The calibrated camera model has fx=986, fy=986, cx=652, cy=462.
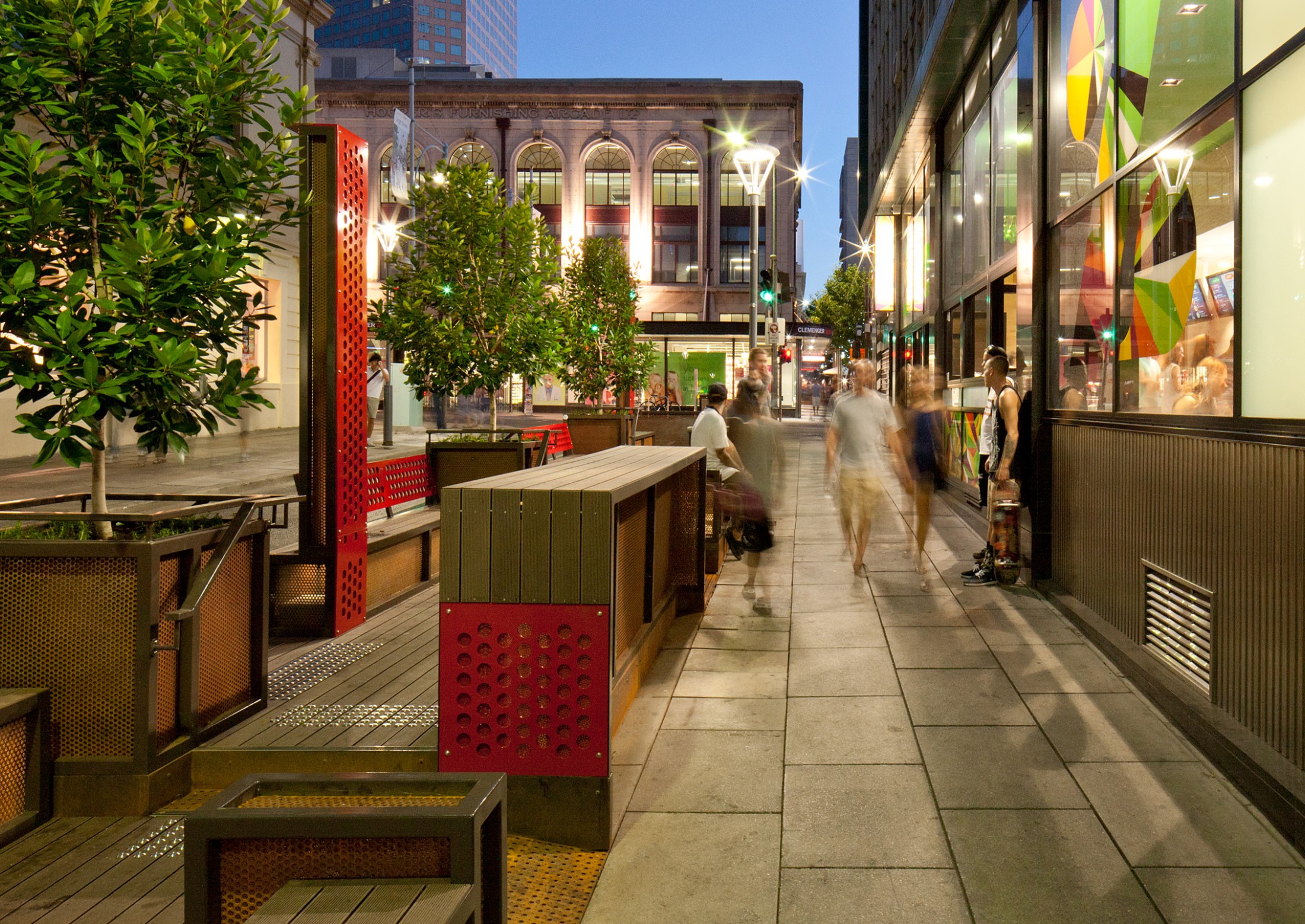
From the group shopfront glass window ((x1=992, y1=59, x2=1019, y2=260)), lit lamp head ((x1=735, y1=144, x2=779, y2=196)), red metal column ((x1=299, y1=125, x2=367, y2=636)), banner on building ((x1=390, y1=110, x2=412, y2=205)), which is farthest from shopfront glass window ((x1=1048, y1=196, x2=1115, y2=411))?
banner on building ((x1=390, y1=110, x2=412, y2=205))

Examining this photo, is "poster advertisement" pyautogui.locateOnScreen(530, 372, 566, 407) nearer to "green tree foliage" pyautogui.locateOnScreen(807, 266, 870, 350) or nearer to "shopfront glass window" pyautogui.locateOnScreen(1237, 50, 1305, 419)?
"green tree foliage" pyautogui.locateOnScreen(807, 266, 870, 350)

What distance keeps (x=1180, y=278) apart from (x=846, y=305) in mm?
55135

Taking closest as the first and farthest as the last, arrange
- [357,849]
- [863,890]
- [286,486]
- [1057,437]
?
1. [357,849]
2. [863,890]
3. [1057,437]
4. [286,486]

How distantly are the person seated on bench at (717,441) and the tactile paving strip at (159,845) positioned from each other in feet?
18.1

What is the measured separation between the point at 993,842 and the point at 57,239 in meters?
4.72

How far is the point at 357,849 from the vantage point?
2.13 metres

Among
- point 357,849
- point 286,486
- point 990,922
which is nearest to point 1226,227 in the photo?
point 990,922

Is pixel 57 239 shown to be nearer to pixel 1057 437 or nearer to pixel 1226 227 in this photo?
pixel 1226 227

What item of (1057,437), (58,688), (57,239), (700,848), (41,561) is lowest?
(700,848)

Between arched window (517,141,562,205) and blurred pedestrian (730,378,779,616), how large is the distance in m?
52.5

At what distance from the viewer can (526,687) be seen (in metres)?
3.92

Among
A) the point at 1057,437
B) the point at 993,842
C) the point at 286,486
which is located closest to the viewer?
the point at 993,842

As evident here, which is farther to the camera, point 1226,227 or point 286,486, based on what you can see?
point 286,486

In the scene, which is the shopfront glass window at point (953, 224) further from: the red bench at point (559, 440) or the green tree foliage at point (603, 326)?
the green tree foliage at point (603, 326)
